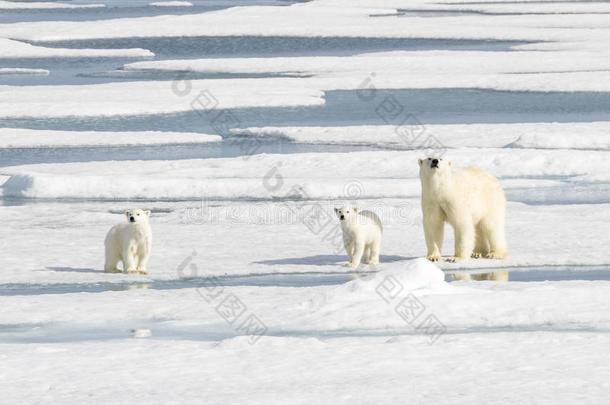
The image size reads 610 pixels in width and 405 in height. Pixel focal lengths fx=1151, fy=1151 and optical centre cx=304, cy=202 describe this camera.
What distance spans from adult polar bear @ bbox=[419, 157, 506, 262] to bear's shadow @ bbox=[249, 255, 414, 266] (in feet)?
1.42

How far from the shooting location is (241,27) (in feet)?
98.5

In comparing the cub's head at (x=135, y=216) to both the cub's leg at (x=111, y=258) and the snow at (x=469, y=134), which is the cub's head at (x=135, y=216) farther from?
the snow at (x=469, y=134)

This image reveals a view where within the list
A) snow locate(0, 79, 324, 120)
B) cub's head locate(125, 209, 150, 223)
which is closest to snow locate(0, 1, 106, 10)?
snow locate(0, 79, 324, 120)

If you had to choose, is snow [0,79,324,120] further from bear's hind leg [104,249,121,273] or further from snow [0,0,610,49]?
bear's hind leg [104,249,121,273]

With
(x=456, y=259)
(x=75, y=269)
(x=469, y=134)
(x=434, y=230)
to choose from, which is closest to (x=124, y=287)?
(x=75, y=269)

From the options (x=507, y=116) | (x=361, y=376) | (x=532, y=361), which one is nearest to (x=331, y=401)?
(x=361, y=376)

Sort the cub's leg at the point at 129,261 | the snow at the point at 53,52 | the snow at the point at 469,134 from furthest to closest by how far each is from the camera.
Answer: the snow at the point at 53,52 → the snow at the point at 469,134 → the cub's leg at the point at 129,261

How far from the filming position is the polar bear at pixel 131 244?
7.67 metres

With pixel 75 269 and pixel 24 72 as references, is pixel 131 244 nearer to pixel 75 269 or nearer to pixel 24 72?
pixel 75 269

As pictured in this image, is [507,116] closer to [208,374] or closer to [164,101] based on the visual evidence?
[164,101]

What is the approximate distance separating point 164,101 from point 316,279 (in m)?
10.7

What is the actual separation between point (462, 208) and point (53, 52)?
66.5 ft

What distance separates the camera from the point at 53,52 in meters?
26.5

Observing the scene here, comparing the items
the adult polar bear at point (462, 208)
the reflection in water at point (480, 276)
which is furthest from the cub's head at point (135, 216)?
the reflection in water at point (480, 276)
